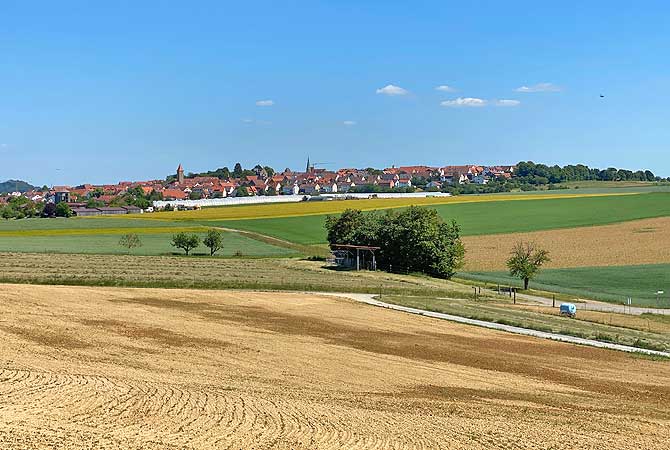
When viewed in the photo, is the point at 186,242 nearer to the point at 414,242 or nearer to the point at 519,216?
the point at 414,242

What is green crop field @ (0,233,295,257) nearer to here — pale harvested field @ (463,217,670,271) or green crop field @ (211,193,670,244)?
green crop field @ (211,193,670,244)

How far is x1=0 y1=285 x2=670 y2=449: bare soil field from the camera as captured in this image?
1967cm

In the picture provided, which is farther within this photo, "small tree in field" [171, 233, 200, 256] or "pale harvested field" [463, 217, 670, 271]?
"small tree in field" [171, 233, 200, 256]

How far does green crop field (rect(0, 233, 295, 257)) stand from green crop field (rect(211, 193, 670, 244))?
8.91 metres

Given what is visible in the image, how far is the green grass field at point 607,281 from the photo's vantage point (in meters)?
63.6

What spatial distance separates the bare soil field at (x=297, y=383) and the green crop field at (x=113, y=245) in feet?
147

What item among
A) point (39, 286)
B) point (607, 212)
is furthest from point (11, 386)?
point (607, 212)

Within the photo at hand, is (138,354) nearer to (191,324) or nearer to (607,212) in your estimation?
(191,324)

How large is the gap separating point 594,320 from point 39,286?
3520 cm

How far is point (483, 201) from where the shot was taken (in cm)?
15450

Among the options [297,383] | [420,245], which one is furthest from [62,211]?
[297,383]

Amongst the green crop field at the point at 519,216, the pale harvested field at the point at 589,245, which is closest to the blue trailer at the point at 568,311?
the pale harvested field at the point at 589,245

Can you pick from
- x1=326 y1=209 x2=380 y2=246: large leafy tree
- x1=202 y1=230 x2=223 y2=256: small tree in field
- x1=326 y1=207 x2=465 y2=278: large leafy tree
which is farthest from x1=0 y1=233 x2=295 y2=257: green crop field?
x1=326 y1=207 x2=465 y2=278: large leafy tree

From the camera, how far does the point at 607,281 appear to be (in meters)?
70.1
